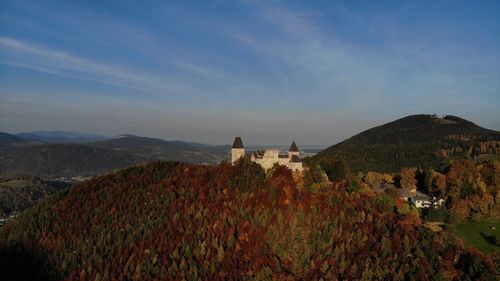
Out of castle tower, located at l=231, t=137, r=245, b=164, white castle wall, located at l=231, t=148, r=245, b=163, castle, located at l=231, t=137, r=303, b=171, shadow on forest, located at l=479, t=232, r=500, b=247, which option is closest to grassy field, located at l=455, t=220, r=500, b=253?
shadow on forest, located at l=479, t=232, r=500, b=247

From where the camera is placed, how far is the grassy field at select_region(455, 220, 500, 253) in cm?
6550

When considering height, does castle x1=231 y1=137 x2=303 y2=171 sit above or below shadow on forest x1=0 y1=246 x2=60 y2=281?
above

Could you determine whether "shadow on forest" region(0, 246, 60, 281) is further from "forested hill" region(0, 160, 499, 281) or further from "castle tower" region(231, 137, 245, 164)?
"castle tower" region(231, 137, 245, 164)

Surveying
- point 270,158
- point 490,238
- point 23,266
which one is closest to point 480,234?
point 490,238

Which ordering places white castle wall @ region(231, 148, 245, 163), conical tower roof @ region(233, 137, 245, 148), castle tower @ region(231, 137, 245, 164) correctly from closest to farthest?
conical tower roof @ region(233, 137, 245, 148)
castle tower @ region(231, 137, 245, 164)
white castle wall @ region(231, 148, 245, 163)

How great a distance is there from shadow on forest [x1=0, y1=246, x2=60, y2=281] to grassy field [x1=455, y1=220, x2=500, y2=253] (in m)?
59.7

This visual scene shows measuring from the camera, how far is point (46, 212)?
8475 centimetres

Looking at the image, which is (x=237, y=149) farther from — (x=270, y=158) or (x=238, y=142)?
(x=270, y=158)

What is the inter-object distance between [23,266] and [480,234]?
2751 inches

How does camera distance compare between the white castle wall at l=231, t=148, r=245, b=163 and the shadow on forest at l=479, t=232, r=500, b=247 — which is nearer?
the shadow on forest at l=479, t=232, r=500, b=247

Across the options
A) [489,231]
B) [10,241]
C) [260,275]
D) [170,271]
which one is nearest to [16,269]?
[10,241]

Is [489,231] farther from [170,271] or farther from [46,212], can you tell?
[46,212]

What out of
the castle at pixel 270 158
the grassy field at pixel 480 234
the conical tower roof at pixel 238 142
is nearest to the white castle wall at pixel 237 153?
the castle at pixel 270 158

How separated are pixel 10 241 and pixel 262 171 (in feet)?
145
